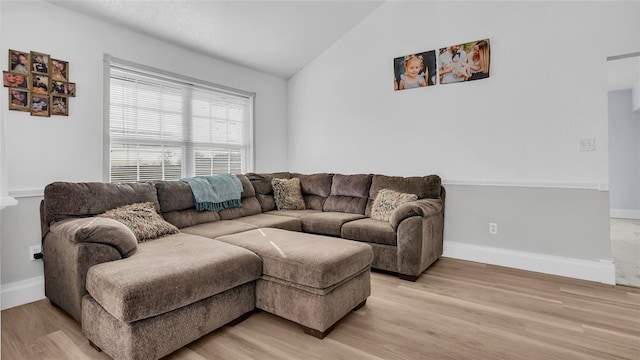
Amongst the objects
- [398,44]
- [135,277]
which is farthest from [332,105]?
[135,277]

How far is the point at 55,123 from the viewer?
2656 mm

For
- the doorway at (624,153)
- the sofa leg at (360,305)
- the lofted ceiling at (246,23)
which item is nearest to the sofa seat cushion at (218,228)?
the sofa leg at (360,305)

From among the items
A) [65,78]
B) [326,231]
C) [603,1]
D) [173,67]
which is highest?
[603,1]

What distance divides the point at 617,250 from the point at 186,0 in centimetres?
524

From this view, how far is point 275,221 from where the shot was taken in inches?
128

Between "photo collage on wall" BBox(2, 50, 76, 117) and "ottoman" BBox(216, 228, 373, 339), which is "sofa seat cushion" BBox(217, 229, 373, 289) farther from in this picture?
"photo collage on wall" BBox(2, 50, 76, 117)

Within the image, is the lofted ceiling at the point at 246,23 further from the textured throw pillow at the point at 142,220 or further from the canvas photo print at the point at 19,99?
the textured throw pillow at the point at 142,220

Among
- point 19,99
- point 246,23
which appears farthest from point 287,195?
point 19,99

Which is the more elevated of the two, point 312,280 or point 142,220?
point 142,220

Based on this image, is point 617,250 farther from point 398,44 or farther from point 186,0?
point 186,0

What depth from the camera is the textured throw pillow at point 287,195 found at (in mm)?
4055

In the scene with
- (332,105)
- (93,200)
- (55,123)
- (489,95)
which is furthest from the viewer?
(332,105)

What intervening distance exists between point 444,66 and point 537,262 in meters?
2.19

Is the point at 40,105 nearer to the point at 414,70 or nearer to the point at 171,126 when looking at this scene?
the point at 171,126
